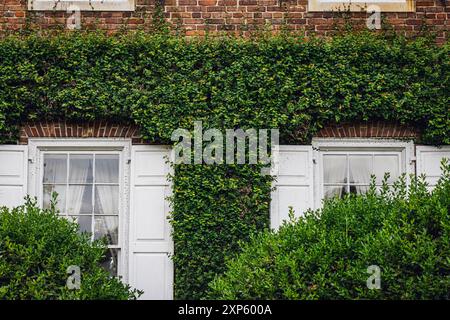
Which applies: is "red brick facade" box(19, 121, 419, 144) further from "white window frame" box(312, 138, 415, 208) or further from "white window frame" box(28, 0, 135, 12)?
"white window frame" box(28, 0, 135, 12)

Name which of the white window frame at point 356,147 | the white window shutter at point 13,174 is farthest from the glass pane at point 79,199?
the white window frame at point 356,147

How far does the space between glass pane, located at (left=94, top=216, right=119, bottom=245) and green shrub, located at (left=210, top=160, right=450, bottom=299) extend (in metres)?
2.73

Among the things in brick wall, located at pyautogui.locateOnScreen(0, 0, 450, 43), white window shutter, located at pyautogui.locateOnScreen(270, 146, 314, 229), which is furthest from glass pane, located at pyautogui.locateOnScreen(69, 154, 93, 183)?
white window shutter, located at pyautogui.locateOnScreen(270, 146, 314, 229)

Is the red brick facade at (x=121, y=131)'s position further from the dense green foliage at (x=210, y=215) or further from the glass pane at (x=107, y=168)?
the dense green foliage at (x=210, y=215)

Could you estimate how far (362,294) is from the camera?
7.09 metres

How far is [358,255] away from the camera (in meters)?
7.31

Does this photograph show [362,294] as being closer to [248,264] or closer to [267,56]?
[248,264]

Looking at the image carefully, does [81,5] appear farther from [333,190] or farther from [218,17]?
[333,190]

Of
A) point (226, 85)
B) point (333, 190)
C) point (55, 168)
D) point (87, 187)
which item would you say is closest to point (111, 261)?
point (87, 187)

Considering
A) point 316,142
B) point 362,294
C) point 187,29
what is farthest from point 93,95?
point 362,294

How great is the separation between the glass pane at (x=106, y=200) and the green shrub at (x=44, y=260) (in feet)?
5.54

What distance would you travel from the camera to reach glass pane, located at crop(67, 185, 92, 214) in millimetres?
10352

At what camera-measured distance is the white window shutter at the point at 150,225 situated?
9.98 meters
